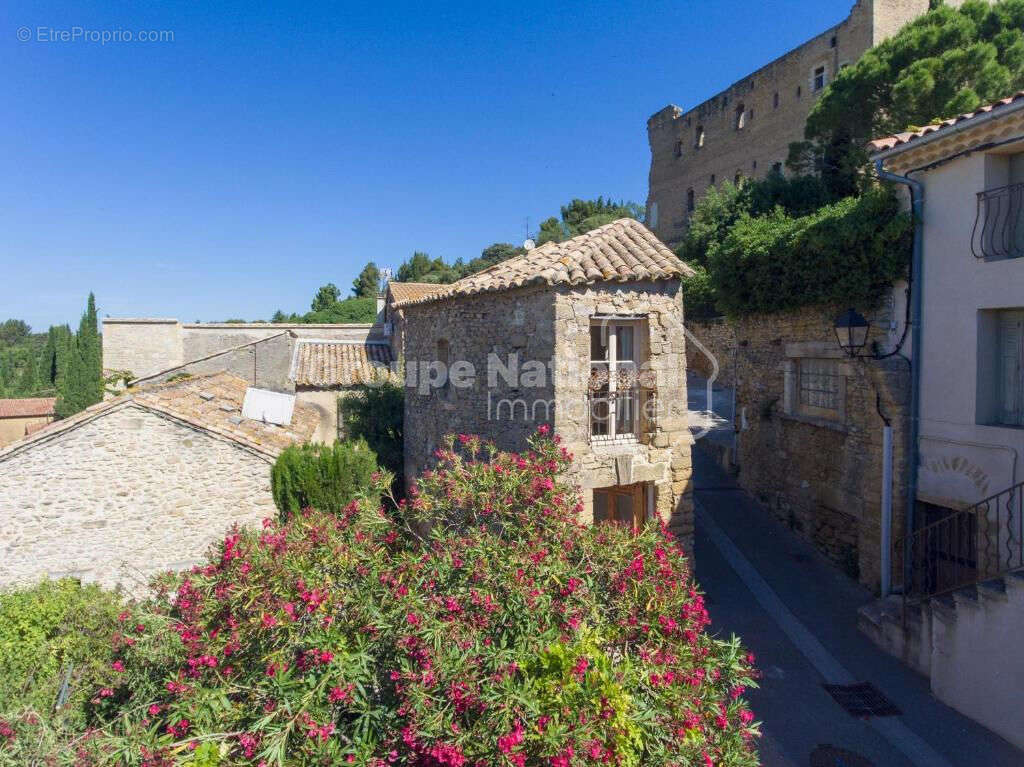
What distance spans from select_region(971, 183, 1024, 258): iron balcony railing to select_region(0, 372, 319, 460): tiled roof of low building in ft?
33.6

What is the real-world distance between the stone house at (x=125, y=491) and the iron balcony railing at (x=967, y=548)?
31.6 feet

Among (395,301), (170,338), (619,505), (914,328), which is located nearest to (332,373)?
(395,301)

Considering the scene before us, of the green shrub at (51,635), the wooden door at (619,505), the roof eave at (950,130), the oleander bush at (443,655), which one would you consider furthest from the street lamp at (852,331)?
the green shrub at (51,635)

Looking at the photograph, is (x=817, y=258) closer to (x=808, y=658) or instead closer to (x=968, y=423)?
(x=968, y=423)

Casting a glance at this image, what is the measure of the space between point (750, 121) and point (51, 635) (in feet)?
111

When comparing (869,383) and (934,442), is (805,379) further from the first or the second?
(934,442)

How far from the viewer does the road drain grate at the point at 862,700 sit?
7.28m

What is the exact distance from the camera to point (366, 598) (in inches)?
167

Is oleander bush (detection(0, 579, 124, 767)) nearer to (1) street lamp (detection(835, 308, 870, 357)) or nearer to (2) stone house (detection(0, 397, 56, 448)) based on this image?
(1) street lamp (detection(835, 308, 870, 357))

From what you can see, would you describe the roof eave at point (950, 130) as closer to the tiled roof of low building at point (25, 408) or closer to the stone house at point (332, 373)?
the stone house at point (332, 373)

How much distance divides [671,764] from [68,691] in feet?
19.5

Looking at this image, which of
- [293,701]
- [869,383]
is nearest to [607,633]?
[293,701]

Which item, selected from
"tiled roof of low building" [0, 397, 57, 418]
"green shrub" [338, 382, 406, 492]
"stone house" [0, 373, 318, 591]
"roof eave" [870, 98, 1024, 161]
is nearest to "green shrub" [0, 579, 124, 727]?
"stone house" [0, 373, 318, 591]

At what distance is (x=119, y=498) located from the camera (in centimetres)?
938
